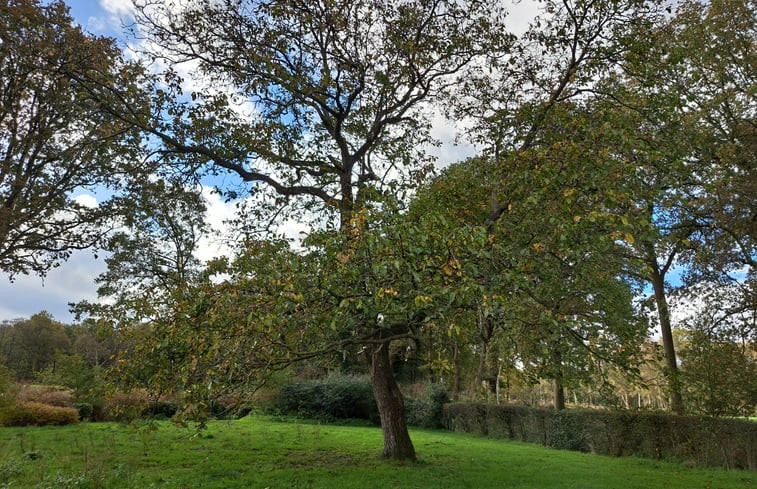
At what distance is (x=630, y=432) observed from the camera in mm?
13375

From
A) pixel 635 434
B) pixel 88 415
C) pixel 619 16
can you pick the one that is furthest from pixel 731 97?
pixel 88 415

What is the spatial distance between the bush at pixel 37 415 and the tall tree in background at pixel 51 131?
592cm

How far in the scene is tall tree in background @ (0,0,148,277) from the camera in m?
8.13

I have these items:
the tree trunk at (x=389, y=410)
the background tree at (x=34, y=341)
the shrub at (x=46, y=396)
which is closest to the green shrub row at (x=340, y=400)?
the shrub at (x=46, y=396)

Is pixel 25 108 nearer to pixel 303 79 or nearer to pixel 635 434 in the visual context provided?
pixel 303 79

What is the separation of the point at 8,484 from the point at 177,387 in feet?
10.7

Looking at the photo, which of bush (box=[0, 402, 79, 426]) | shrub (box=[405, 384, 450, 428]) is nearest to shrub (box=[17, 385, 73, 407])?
bush (box=[0, 402, 79, 426])

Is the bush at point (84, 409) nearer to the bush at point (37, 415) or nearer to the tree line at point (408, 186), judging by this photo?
the bush at point (37, 415)

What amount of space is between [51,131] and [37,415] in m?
10.7

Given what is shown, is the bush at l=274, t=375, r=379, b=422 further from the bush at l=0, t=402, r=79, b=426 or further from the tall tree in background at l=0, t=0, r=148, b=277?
the tall tree in background at l=0, t=0, r=148, b=277

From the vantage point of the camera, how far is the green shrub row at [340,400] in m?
22.0

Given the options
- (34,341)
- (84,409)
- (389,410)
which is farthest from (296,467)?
(34,341)

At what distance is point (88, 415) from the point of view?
57.9ft

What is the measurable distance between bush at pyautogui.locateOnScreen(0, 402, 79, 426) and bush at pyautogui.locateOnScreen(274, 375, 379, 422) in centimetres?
916
